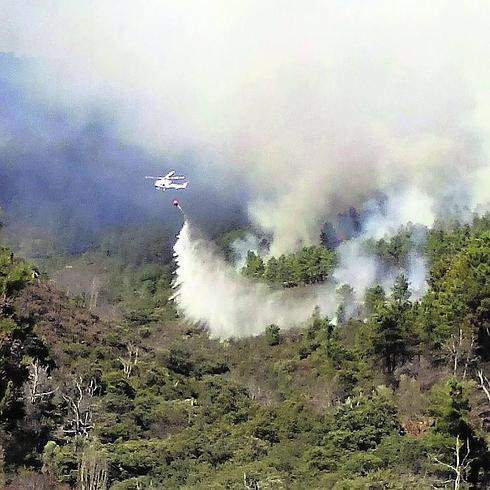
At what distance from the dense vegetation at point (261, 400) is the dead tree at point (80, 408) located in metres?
0.12

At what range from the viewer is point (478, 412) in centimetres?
3772

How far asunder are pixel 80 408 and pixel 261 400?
54.5ft

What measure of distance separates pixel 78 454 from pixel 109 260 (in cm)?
8961

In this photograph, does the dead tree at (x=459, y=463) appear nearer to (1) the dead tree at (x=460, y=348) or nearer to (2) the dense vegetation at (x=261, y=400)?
(2) the dense vegetation at (x=261, y=400)

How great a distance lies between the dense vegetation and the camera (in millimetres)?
31234

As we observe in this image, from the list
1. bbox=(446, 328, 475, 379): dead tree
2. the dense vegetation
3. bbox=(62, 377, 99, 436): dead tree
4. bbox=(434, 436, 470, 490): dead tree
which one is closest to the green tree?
the dense vegetation

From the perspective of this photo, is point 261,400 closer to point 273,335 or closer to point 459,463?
point 273,335

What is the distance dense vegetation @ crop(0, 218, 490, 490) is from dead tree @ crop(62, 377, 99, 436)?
0.12 m

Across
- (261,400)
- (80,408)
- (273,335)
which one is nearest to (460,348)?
(261,400)

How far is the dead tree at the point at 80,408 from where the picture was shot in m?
37.1

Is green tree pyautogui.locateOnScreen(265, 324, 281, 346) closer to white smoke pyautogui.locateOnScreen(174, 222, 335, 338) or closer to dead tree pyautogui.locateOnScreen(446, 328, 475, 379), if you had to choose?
white smoke pyautogui.locateOnScreen(174, 222, 335, 338)

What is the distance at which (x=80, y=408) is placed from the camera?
39.8 meters

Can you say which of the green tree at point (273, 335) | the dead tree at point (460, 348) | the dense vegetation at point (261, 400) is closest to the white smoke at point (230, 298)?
the green tree at point (273, 335)

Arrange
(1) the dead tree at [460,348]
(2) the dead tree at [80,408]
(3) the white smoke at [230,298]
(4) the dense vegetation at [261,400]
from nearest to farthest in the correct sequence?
(4) the dense vegetation at [261,400]
(2) the dead tree at [80,408]
(1) the dead tree at [460,348]
(3) the white smoke at [230,298]
